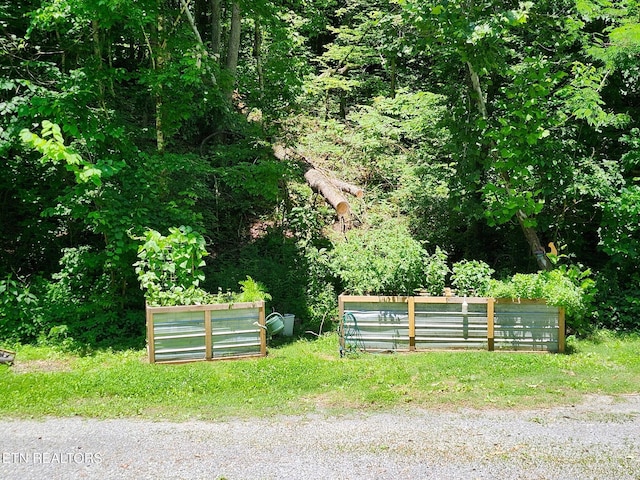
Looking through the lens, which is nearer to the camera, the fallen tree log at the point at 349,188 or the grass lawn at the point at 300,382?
the grass lawn at the point at 300,382

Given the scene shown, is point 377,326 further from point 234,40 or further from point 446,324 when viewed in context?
point 234,40

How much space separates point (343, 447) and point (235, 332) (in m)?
2.99

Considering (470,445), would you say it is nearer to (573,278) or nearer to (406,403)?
(406,403)

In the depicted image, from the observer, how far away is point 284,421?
15.8ft

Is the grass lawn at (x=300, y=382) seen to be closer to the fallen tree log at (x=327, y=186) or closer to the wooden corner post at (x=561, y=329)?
the wooden corner post at (x=561, y=329)

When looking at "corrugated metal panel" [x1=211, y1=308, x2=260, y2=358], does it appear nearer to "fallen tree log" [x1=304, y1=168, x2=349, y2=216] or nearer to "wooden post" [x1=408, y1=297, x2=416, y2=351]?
"wooden post" [x1=408, y1=297, x2=416, y2=351]

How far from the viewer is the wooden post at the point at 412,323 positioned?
7105 millimetres

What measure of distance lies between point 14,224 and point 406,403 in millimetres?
7244

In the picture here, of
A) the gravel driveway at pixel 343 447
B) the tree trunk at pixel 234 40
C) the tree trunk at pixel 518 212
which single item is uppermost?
the tree trunk at pixel 234 40

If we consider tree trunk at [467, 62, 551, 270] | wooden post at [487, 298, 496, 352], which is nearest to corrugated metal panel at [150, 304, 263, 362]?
wooden post at [487, 298, 496, 352]

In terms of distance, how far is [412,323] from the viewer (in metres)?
7.14

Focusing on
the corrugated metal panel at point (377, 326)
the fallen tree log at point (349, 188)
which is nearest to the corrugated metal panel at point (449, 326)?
the corrugated metal panel at point (377, 326)

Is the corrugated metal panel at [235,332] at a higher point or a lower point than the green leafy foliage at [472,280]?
lower

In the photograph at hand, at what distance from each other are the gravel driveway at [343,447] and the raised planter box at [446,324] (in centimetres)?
205
